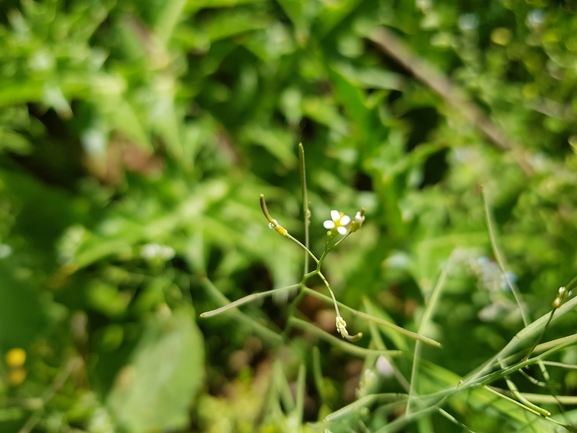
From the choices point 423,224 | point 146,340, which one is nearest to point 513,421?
point 423,224

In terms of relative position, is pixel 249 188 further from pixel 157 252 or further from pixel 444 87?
pixel 444 87

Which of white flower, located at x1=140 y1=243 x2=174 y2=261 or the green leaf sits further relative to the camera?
the green leaf

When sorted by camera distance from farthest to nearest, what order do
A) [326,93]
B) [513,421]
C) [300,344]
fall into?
[326,93] < [300,344] < [513,421]

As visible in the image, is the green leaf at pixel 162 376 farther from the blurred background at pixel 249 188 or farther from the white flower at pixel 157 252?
the white flower at pixel 157 252

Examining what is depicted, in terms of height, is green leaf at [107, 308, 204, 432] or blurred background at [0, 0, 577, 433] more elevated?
blurred background at [0, 0, 577, 433]

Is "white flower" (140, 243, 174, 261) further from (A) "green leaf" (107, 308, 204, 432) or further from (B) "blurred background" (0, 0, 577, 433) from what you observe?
(A) "green leaf" (107, 308, 204, 432)

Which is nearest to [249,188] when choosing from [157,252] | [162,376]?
[157,252]

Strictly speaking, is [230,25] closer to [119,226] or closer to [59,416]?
[119,226]

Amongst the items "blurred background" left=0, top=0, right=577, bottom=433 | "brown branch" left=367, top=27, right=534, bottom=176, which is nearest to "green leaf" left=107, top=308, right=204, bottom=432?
"blurred background" left=0, top=0, right=577, bottom=433
